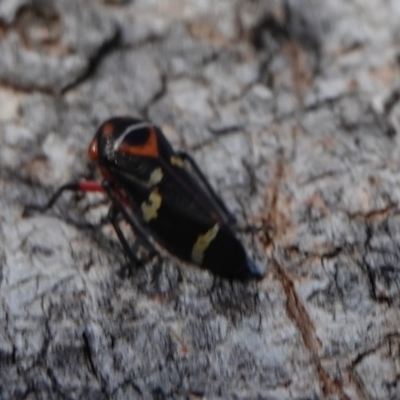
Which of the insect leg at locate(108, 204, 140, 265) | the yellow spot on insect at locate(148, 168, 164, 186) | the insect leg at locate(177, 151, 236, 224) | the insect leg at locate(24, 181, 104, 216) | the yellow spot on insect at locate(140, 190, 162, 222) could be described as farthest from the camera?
the yellow spot on insect at locate(148, 168, 164, 186)

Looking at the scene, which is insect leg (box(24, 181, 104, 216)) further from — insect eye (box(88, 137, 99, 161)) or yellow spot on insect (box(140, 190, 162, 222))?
yellow spot on insect (box(140, 190, 162, 222))

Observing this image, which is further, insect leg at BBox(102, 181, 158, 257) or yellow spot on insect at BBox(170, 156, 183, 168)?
yellow spot on insect at BBox(170, 156, 183, 168)

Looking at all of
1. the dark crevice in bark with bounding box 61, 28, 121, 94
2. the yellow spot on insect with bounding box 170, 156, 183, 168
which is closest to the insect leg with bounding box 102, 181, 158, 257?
the yellow spot on insect with bounding box 170, 156, 183, 168

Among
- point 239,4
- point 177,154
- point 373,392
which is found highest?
point 239,4

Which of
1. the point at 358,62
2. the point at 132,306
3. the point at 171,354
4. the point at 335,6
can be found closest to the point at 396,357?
the point at 171,354

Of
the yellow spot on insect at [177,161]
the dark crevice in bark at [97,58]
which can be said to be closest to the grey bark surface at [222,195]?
the dark crevice in bark at [97,58]

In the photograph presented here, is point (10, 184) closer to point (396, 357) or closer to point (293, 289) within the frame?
point (293, 289)

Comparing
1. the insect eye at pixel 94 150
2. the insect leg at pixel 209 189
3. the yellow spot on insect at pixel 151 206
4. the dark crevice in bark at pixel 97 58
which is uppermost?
the dark crevice in bark at pixel 97 58

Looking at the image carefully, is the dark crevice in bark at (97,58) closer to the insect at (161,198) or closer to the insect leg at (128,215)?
the insect at (161,198)
